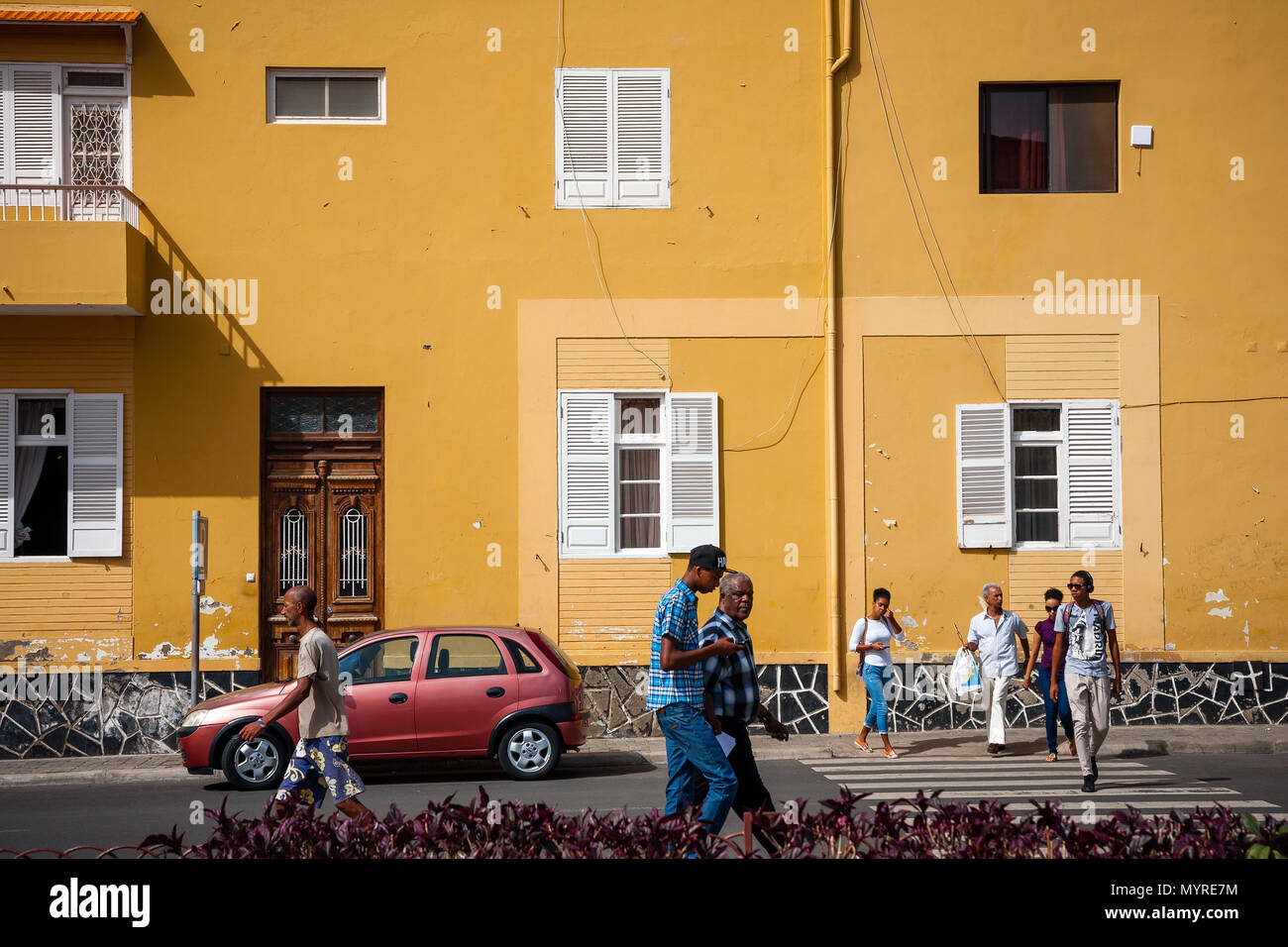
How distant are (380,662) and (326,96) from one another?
751 centimetres

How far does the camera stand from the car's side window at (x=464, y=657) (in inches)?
518

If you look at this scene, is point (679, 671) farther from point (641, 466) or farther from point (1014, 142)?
point (1014, 142)

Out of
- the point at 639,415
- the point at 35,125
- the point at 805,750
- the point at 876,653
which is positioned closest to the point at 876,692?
the point at 876,653

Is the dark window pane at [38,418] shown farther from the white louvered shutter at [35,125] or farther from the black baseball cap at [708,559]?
the black baseball cap at [708,559]

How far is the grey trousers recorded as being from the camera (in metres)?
11.8

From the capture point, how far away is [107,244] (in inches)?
597

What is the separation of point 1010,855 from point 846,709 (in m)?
11.0

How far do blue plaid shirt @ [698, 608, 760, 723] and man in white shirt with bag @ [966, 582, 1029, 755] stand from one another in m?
7.49

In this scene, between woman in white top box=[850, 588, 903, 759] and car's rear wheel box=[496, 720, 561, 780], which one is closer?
car's rear wheel box=[496, 720, 561, 780]

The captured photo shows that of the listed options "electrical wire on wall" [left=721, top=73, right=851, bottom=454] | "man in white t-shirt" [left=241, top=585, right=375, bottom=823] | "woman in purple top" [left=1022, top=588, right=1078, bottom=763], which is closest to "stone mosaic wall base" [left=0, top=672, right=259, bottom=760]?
"electrical wire on wall" [left=721, top=73, right=851, bottom=454]

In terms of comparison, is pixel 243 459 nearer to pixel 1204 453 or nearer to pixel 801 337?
pixel 801 337

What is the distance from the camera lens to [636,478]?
54.2 ft

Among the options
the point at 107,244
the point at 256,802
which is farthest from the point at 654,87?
the point at 256,802

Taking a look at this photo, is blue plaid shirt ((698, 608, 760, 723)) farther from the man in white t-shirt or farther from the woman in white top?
the woman in white top
